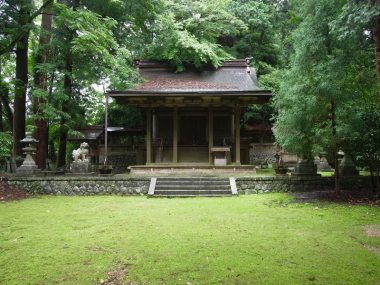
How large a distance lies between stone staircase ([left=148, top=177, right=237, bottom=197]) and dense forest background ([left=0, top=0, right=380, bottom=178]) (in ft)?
9.43

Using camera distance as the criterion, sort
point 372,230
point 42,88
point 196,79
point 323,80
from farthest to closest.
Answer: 1. point 196,79
2. point 42,88
3. point 323,80
4. point 372,230

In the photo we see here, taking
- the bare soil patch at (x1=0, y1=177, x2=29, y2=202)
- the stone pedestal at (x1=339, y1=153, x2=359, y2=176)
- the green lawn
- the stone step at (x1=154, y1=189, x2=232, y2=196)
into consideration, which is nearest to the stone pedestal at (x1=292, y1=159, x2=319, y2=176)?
the stone pedestal at (x1=339, y1=153, x2=359, y2=176)

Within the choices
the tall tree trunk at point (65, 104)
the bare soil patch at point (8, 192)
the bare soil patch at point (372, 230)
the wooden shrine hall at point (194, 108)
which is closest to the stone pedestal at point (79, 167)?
the bare soil patch at point (8, 192)

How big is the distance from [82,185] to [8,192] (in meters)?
2.61

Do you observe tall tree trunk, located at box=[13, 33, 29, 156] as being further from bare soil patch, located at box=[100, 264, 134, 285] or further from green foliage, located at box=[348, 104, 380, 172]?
green foliage, located at box=[348, 104, 380, 172]

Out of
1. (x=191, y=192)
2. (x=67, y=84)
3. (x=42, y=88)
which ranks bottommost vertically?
(x=191, y=192)

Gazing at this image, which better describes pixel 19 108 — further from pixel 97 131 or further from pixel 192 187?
pixel 192 187

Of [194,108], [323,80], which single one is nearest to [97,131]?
[194,108]

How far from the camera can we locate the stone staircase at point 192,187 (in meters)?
A: 12.1

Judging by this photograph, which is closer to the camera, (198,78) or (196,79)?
(196,79)

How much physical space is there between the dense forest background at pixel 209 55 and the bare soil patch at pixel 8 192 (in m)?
1.10

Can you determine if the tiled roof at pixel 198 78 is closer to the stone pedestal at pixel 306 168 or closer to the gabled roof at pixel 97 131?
the stone pedestal at pixel 306 168

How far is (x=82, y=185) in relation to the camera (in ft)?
42.6

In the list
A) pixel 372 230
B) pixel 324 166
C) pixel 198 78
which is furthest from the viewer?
pixel 324 166
